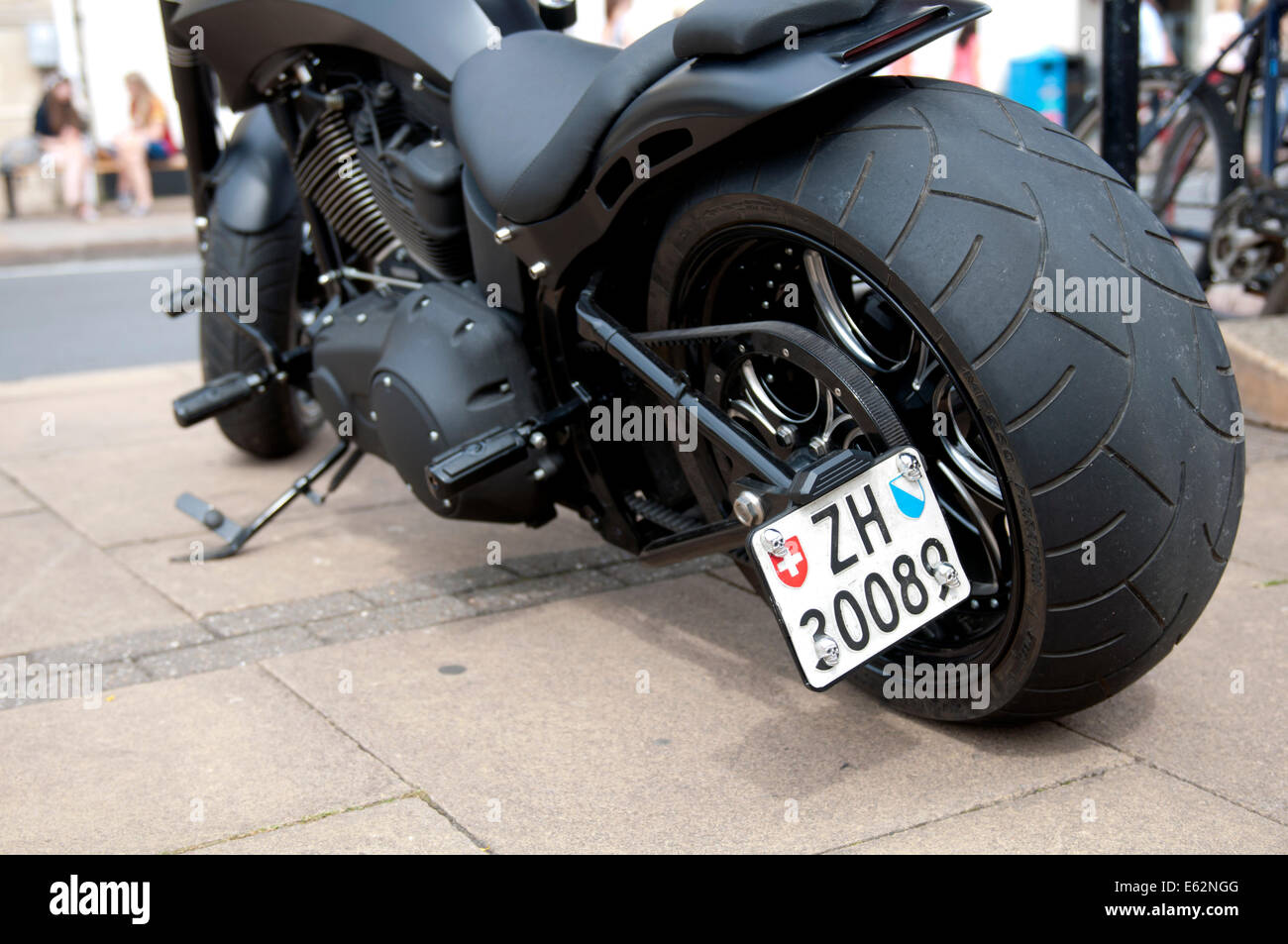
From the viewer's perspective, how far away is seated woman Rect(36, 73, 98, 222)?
15562 millimetres

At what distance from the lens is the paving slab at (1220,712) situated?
242 centimetres

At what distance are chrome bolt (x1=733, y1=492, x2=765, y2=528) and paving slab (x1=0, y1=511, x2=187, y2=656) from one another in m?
1.61

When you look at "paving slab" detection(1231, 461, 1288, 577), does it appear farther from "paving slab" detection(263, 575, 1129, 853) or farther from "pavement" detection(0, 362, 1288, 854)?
"paving slab" detection(263, 575, 1129, 853)

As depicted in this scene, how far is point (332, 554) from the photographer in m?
3.87

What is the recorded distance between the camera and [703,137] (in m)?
2.38

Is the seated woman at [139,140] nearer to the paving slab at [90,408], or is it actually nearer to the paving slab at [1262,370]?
the paving slab at [90,408]

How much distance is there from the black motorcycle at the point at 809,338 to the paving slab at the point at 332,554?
1.53 ft

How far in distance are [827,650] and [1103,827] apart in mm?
498

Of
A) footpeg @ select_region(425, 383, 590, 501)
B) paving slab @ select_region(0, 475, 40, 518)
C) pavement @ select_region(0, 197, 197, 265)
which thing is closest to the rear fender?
footpeg @ select_region(425, 383, 590, 501)

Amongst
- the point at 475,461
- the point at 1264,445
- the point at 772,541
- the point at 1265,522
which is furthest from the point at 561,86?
the point at 1264,445

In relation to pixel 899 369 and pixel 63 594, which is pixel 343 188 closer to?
pixel 63 594

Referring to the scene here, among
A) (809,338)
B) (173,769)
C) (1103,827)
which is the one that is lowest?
(173,769)

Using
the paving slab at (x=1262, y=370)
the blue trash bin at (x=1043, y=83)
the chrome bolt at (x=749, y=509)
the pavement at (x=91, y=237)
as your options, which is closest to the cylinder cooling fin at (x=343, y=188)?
the chrome bolt at (x=749, y=509)
